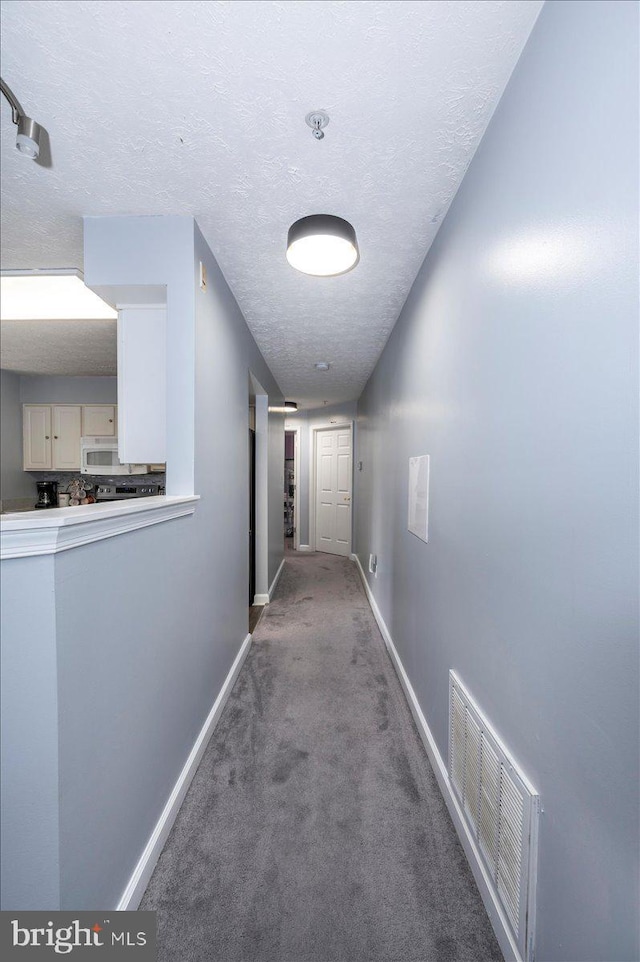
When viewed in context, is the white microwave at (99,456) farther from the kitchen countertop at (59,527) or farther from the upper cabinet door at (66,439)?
the kitchen countertop at (59,527)

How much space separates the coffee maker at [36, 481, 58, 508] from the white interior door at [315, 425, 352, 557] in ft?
12.6

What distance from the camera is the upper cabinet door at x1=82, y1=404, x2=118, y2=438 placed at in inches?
173

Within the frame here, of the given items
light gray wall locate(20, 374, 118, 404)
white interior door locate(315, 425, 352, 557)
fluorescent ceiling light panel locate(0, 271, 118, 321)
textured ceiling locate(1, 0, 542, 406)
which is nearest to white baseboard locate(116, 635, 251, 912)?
textured ceiling locate(1, 0, 542, 406)

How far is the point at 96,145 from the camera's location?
1330 mm

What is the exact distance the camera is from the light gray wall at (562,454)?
2.14 ft

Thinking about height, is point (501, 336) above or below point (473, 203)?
below

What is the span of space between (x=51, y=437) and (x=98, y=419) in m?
0.56

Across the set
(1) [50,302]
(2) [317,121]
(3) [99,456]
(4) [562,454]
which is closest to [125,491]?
(3) [99,456]

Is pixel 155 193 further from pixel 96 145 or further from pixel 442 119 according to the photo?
pixel 442 119

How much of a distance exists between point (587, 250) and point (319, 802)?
2.03 metres

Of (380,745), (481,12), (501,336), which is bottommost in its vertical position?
(380,745)

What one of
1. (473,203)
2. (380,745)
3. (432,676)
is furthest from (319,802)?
(473,203)

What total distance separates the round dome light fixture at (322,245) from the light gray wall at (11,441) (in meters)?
4.24

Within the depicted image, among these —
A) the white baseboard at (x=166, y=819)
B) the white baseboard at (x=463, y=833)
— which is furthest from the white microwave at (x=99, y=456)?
the white baseboard at (x=463, y=833)
